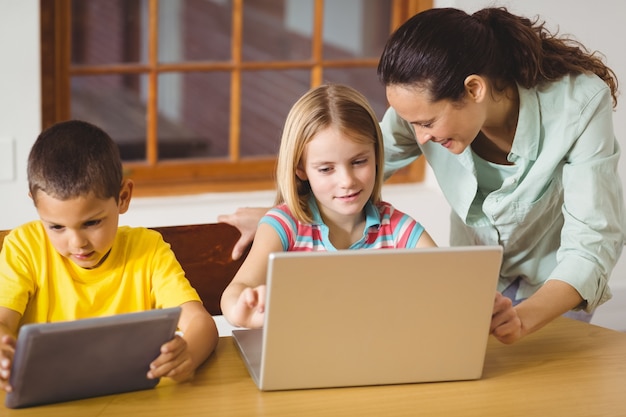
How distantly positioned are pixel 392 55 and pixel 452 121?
162 millimetres

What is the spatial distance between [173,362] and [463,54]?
76 centimetres

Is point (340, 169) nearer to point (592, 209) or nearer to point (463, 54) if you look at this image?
point (463, 54)

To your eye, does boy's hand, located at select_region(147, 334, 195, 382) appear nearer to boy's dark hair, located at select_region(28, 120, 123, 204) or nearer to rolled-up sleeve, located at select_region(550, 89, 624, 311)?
boy's dark hair, located at select_region(28, 120, 123, 204)

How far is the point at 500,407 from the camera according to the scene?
4.80 ft

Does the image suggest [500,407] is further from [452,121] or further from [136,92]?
[136,92]

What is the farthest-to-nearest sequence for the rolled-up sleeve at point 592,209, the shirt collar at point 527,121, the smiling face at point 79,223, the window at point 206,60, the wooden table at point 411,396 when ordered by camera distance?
the window at point 206,60
the shirt collar at point 527,121
the rolled-up sleeve at point 592,209
the smiling face at point 79,223
the wooden table at point 411,396

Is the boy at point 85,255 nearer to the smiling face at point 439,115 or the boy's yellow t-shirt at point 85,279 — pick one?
the boy's yellow t-shirt at point 85,279

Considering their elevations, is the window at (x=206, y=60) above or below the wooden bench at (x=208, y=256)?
below

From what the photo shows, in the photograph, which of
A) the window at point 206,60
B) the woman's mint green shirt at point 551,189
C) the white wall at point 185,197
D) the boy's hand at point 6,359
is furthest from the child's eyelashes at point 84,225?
the window at point 206,60

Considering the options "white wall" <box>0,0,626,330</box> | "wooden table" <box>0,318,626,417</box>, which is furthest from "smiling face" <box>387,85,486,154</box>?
"white wall" <box>0,0,626,330</box>

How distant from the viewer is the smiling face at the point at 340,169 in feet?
5.82

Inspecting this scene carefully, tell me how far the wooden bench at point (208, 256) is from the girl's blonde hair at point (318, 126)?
18 centimetres

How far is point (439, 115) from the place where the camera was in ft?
5.88

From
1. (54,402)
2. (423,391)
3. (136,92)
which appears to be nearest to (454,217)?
(423,391)
